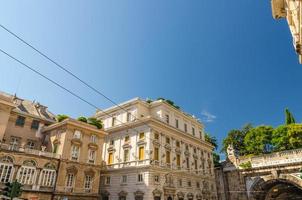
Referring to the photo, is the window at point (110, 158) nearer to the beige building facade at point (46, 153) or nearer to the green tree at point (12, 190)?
the beige building facade at point (46, 153)

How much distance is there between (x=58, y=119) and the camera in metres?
32.6

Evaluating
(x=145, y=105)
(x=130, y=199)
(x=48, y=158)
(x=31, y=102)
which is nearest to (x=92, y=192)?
(x=130, y=199)

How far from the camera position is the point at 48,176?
81.6 ft

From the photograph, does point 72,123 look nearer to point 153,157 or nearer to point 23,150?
point 23,150

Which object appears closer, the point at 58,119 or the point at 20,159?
the point at 20,159

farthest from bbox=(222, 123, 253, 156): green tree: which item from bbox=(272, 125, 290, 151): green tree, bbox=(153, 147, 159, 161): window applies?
bbox=(153, 147, 159, 161): window

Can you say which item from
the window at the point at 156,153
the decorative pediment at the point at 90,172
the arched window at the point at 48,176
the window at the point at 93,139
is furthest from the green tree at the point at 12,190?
the window at the point at 156,153

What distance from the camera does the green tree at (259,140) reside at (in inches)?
1682

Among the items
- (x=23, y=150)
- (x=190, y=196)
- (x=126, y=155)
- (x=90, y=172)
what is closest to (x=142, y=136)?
(x=126, y=155)

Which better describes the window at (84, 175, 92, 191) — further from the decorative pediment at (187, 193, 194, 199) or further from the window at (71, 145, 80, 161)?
the decorative pediment at (187, 193, 194, 199)

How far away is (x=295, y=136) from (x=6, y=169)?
42.5m

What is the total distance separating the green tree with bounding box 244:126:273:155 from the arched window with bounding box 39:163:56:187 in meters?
36.0

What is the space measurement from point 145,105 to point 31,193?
19.1 m

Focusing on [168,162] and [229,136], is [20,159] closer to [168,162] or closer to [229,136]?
[168,162]
